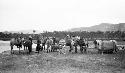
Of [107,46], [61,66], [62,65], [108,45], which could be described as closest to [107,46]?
[107,46]

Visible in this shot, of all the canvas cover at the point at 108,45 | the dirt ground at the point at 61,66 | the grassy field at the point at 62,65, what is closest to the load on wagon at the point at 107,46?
the canvas cover at the point at 108,45

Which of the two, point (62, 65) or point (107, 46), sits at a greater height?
point (107, 46)

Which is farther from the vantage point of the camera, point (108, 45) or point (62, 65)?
point (108, 45)

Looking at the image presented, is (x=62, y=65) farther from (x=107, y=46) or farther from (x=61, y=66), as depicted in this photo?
(x=107, y=46)

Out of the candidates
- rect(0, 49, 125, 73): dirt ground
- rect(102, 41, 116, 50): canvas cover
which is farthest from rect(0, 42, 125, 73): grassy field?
rect(102, 41, 116, 50): canvas cover

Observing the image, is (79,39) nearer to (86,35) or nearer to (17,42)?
(17,42)

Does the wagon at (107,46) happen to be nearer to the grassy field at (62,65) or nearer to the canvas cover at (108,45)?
the canvas cover at (108,45)

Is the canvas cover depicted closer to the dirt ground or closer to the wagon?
the wagon

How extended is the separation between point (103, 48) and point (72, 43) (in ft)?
12.7

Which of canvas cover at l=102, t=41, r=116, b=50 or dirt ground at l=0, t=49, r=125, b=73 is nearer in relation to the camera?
dirt ground at l=0, t=49, r=125, b=73

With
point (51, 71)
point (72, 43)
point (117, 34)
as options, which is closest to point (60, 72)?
point (51, 71)

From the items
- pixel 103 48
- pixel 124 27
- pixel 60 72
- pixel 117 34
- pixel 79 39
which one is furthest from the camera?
pixel 124 27

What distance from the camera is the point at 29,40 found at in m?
20.5

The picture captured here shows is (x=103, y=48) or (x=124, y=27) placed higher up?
(x=124, y=27)
